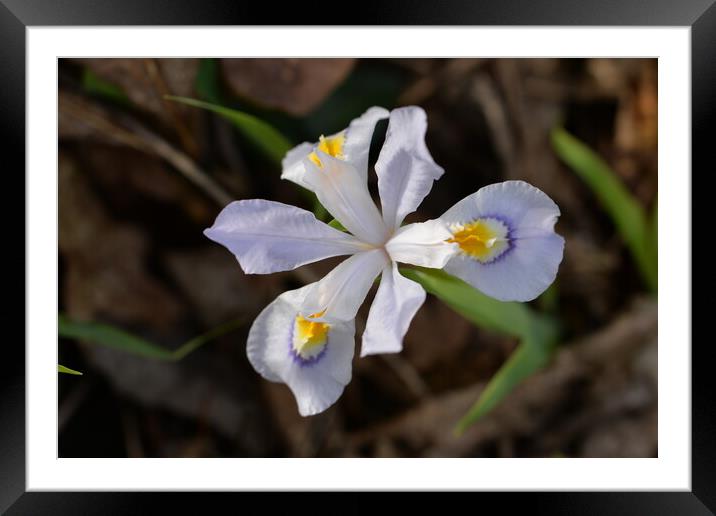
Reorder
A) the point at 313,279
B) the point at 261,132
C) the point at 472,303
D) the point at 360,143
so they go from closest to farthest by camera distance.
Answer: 1. the point at 360,143
2. the point at 472,303
3. the point at 261,132
4. the point at 313,279

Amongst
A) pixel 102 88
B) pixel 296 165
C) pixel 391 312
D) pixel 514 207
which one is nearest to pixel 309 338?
pixel 391 312

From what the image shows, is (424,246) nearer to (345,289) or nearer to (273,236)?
(345,289)

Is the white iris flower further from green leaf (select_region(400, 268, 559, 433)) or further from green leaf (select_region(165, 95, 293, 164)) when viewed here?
green leaf (select_region(165, 95, 293, 164))

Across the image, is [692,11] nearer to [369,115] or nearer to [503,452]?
[369,115]

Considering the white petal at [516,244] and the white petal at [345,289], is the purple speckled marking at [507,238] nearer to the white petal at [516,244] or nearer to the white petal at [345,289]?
the white petal at [516,244]

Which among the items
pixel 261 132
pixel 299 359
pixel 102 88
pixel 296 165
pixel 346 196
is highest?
pixel 102 88

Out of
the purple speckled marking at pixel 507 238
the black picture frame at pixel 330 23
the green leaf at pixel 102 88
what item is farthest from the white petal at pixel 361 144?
the green leaf at pixel 102 88
